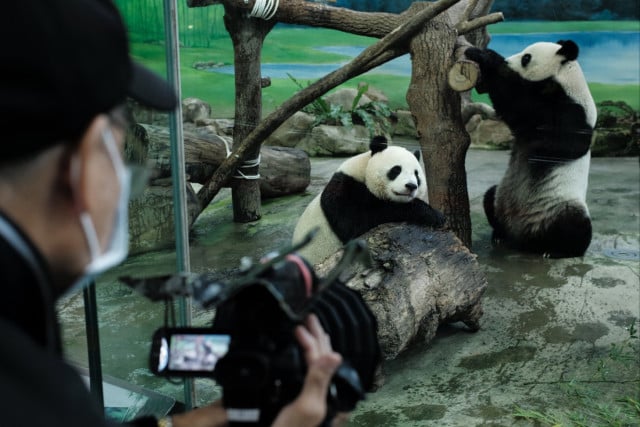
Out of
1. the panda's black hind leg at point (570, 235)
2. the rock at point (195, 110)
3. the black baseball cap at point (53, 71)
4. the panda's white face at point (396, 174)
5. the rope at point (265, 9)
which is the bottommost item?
the panda's black hind leg at point (570, 235)

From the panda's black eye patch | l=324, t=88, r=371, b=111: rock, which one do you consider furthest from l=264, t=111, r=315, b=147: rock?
the panda's black eye patch

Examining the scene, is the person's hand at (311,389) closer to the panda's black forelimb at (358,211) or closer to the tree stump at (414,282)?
the tree stump at (414,282)

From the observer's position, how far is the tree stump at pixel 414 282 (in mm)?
3123

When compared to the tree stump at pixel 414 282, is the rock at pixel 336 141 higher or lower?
higher

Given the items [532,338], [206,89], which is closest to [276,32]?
[206,89]

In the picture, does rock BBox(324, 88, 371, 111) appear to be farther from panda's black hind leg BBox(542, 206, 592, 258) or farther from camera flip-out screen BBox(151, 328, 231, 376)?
camera flip-out screen BBox(151, 328, 231, 376)

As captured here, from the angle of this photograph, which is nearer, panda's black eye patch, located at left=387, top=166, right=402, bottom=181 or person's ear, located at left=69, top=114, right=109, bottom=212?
person's ear, located at left=69, top=114, right=109, bottom=212

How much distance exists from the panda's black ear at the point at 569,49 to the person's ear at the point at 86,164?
10.0 feet

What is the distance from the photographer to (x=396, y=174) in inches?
131

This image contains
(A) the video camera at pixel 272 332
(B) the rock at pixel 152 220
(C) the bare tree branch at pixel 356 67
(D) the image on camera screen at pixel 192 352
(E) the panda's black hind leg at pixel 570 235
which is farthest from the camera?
(E) the panda's black hind leg at pixel 570 235

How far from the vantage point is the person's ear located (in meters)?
0.59

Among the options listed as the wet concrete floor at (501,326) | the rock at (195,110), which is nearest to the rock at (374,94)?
the wet concrete floor at (501,326)

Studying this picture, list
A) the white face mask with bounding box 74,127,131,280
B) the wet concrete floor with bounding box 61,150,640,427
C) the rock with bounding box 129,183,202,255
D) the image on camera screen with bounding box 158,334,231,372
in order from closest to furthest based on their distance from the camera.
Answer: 1. the white face mask with bounding box 74,127,131,280
2. the image on camera screen with bounding box 158,334,231,372
3. the rock with bounding box 129,183,202,255
4. the wet concrete floor with bounding box 61,150,640,427

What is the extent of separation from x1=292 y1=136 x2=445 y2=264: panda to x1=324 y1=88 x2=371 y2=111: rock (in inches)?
8.2
